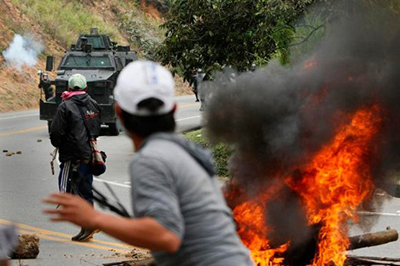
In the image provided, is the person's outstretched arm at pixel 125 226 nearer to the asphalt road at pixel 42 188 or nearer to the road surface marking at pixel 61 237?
the asphalt road at pixel 42 188

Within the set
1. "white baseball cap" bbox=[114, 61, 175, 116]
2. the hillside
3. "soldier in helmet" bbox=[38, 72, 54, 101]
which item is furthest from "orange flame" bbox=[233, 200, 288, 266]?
the hillside

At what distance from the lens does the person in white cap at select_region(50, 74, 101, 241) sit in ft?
33.7

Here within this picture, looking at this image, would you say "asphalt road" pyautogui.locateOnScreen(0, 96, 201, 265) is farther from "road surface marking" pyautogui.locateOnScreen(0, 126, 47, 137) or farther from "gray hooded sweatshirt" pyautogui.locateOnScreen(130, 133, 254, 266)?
"gray hooded sweatshirt" pyautogui.locateOnScreen(130, 133, 254, 266)

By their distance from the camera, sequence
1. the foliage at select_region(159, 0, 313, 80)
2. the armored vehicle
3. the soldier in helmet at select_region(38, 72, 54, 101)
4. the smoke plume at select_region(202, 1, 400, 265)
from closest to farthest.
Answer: the smoke plume at select_region(202, 1, 400, 265) < the foliage at select_region(159, 0, 313, 80) < the armored vehicle < the soldier in helmet at select_region(38, 72, 54, 101)

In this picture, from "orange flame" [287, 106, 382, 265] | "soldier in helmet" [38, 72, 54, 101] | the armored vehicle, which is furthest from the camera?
"soldier in helmet" [38, 72, 54, 101]

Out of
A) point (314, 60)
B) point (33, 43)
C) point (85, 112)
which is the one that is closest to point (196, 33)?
point (85, 112)

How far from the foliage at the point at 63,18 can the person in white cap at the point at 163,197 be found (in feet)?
145

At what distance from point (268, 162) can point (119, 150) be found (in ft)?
45.9

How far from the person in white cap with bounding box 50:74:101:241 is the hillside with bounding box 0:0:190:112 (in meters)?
25.8

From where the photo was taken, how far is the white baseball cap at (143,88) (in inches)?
128

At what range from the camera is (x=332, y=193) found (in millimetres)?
7465

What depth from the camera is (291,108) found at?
7797 millimetres

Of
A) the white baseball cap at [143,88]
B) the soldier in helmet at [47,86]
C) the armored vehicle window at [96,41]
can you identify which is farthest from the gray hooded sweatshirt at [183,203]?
the armored vehicle window at [96,41]

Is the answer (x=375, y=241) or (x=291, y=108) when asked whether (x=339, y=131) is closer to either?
(x=291, y=108)
